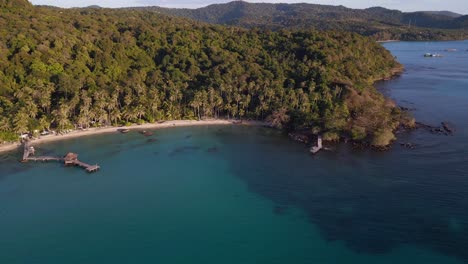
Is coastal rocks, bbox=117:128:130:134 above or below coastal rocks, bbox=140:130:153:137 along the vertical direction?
above

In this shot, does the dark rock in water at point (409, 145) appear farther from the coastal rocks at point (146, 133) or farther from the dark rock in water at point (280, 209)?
the coastal rocks at point (146, 133)

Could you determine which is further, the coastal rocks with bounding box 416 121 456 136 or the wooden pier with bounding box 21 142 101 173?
the coastal rocks with bounding box 416 121 456 136

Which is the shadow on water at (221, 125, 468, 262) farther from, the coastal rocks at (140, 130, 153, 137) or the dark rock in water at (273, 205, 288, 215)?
the coastal rocks at (140, 130, 153, 137)

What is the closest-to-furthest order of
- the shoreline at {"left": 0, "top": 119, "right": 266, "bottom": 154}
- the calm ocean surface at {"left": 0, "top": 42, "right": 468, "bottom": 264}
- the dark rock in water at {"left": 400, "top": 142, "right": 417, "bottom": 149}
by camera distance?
1. the calm ocean surface at {"left": 0, "top": 42, "right": 468, "bottom": 264}
2. the dark rock in water at {"left": 400, "top": 142, "right": 417, "bottom": 149}
3. the shoreline at {"left": 0, "top": 119, "right": 266, "bottom": 154}

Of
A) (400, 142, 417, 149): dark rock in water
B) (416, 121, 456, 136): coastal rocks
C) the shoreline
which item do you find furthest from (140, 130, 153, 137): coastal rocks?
(416, 121, 456, 136): coastal rocks

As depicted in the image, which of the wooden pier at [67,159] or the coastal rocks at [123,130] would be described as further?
the coastal rocks at [123,130]

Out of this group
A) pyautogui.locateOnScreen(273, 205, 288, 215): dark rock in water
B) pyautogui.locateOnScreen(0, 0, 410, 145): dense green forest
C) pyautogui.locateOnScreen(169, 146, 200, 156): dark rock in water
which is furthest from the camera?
pyautogui.locateOnScreen(0, 0, 410, 145): dense green forest

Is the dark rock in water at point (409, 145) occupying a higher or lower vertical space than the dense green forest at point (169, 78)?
lower

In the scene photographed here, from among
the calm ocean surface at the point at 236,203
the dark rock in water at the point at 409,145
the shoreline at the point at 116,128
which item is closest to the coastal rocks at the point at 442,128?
the calm ocean surface at the point at 236,203
